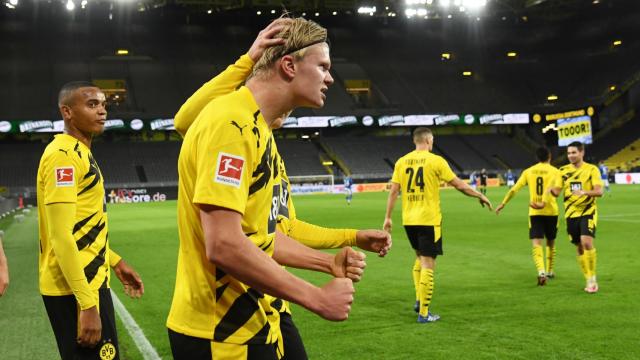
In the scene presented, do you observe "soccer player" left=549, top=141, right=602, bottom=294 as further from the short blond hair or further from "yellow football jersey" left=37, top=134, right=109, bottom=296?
the short blond hair

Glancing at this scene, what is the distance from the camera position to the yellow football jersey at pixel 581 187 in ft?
35.0

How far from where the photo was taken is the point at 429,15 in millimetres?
67750

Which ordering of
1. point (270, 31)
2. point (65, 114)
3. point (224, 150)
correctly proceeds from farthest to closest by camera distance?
point (65, 114) → point (270, 31) → point (224, 150)

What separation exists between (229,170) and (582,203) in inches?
377

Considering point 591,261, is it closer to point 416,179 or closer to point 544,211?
point 544,211

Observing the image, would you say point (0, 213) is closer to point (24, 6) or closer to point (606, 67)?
point (24, 6)

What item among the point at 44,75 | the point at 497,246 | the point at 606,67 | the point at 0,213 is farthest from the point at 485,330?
the point at 606,67

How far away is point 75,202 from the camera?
371cm

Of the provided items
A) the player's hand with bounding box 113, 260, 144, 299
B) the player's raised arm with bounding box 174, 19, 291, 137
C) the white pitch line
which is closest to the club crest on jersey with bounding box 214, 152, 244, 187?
the player's raised arm with bounding box 174, 19, 291, 137

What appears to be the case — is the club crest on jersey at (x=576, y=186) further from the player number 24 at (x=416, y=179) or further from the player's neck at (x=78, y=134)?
the player's neck at (x=78, y=134)

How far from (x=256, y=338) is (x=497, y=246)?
14330 millimetres

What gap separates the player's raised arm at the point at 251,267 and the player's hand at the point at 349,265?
1.75 feet

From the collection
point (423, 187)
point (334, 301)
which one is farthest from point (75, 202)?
point (423, 187)

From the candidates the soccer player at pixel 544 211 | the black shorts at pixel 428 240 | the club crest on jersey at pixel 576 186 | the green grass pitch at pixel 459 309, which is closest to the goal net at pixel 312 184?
the green grass pitch at pixel 459 309
